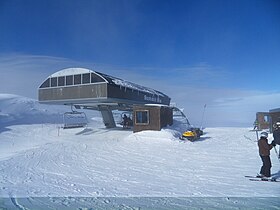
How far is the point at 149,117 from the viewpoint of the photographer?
19.5 metres

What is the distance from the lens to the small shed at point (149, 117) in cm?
1925

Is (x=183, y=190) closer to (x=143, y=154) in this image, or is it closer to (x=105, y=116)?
(x=143, y=154)

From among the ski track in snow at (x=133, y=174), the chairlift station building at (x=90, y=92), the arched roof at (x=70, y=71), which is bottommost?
the ski track in snow at (x=133, y=174)

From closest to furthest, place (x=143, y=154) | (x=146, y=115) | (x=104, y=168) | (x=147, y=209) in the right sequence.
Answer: (x=147, y=209), (x=104, y=168), (x=143, y=154), (x=146, y=115)

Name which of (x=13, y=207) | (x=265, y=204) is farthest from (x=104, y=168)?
(x=265, y=204)

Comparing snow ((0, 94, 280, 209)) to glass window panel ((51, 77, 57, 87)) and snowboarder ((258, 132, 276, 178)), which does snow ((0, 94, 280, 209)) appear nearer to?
snowboarder ((258, 132, 276, 178))

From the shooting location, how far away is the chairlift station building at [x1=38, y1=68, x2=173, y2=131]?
22.5m

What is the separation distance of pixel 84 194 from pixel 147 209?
1.66 metres

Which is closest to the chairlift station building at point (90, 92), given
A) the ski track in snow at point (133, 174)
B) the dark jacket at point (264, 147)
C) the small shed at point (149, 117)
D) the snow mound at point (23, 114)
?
the small shed at point (149, 117)

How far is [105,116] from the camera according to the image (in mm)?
26562

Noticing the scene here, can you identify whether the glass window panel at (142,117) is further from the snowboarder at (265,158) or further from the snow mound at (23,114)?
the snow mound at (23,114)

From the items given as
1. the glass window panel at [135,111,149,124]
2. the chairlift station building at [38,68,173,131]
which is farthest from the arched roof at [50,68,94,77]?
the glass window panel at [135,111,149,124]

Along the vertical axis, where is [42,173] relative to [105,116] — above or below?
below

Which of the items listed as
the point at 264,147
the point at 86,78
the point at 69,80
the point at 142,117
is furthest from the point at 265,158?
the point at 69,80
